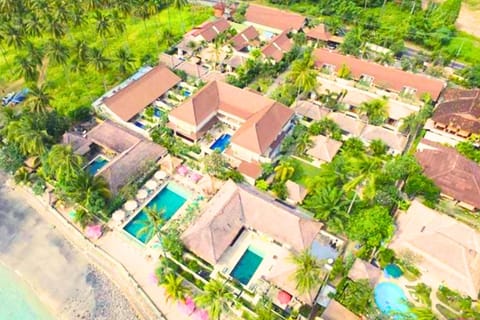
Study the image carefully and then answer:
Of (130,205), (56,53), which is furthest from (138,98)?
(130,205)

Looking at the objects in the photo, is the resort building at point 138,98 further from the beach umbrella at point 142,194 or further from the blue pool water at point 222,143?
the beach umbrella at point 142,194

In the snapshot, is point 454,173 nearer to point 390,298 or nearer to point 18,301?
point 390,298

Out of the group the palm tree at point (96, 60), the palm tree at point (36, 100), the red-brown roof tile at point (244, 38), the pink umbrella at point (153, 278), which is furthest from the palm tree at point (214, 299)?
the red-brown roof tile at point (244, 38)

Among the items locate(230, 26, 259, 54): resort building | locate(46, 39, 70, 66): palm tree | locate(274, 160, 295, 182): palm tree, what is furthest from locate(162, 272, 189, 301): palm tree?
locate(230, 26, 259, 54): resort building

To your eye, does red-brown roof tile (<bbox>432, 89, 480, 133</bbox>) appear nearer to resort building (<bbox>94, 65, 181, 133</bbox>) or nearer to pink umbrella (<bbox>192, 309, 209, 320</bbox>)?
resort building (<bbox>94, 65, 181, 133</bbox>)

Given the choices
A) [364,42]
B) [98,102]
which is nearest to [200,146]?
[98,102]

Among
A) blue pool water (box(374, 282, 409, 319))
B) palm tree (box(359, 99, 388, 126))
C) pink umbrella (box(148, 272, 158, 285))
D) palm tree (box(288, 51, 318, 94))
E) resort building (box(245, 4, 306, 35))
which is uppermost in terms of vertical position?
resort building (box(245, 4, 306, 35))

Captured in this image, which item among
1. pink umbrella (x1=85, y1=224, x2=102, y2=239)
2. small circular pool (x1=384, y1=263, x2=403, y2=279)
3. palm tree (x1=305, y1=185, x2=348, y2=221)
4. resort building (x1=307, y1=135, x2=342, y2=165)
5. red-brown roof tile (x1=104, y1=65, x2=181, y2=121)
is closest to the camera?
small circular pool (x1=384, y1=263, x2=403, y2=279)
